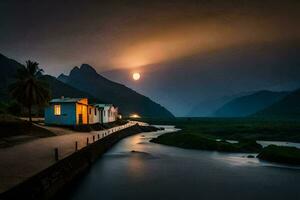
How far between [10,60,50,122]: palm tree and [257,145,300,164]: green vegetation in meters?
39.9

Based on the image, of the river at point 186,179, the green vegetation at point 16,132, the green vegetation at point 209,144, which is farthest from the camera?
the green vegetation at point 209,144

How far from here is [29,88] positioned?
53.4 metres

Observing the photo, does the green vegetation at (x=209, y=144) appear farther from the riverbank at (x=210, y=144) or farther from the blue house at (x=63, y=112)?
the blue house at (x=63, y=112)

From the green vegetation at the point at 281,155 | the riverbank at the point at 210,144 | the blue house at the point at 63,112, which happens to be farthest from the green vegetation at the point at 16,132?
the green vegetation at the point at 281,155

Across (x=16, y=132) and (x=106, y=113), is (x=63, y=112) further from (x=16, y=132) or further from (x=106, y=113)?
(x=106, y=113)

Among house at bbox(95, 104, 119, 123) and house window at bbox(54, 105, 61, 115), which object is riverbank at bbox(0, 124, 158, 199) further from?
house at bbox(95, 104, 119, 123)

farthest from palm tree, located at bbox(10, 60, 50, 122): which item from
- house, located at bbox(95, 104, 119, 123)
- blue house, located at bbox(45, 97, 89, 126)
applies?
house, located at bbox(95, 104, 119, 123)

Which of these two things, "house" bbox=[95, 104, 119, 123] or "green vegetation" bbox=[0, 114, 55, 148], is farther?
"house" bbox=[95, 104, 119, 123]

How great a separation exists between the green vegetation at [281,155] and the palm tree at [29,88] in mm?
39851

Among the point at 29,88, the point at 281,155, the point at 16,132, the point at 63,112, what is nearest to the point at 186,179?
the point at 281,155

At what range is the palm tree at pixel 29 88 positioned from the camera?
53375 mm

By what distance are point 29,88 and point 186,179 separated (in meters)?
36.3

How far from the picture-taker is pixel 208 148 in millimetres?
53188

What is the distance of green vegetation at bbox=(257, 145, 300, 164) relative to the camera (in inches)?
1495
